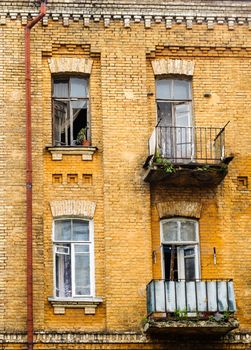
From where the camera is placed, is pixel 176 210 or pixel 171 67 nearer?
pixel 176 210

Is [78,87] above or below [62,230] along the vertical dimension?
above

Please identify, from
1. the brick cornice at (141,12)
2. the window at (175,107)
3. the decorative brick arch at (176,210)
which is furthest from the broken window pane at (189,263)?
the brick cornice at (141,12)

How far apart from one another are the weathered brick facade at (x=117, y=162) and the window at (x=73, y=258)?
0.65 ft

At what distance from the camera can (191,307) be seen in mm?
25406

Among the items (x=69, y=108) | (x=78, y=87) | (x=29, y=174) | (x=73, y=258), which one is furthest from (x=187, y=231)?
(x=78, y=87)

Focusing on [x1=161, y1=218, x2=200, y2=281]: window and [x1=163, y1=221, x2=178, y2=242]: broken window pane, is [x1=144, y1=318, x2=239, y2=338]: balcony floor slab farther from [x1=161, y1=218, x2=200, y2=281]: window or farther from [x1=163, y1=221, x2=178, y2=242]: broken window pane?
[x1=163, y1=221, x2=178, y2=242]: broken window pane

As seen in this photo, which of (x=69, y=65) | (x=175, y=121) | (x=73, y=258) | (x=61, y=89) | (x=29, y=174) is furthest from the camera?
(x=175, y=121)

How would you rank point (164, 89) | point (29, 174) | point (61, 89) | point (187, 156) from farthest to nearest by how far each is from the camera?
point (164, 89), point (61, 89), point (187, 156), point (29, 174)

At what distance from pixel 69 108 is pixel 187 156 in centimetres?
279

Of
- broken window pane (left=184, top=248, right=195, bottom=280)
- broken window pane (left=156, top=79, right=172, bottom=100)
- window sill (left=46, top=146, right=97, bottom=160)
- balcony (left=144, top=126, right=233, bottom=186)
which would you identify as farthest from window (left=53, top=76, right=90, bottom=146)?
broken window pane (left=184, top=248, right=195, bottom=280)

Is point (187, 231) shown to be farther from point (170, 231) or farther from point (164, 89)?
point (164, 89)

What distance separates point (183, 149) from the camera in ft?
89.1

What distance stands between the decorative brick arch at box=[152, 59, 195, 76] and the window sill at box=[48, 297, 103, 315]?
5.27m

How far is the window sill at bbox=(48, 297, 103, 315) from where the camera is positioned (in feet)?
84.9
